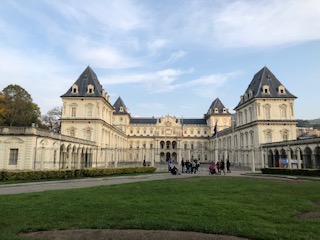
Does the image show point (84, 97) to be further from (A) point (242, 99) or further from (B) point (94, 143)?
(A) point (242, 99)

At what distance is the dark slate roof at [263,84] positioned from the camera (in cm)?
4687

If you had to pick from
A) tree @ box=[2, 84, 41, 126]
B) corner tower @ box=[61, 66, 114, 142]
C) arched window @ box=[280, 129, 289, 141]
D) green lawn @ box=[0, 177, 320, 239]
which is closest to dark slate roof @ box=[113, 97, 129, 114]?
tree @ box=[2, 84, 41, 126]

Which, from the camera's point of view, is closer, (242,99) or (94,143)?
(94,143)

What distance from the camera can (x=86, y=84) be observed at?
50.7m

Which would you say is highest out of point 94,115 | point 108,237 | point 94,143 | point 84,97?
point 84,97

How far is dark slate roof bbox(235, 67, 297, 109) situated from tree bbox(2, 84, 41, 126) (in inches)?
1768

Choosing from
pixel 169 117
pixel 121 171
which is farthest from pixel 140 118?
pixel 121 171

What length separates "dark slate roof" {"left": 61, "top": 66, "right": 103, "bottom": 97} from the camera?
49.2 m

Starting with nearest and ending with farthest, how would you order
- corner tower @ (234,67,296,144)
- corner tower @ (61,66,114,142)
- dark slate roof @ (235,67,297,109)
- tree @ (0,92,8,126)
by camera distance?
1. corner tower @ (234,67,296,144)
2. dark slate roof @ (235,67,297,109)
3. tree @ (0,92,8,126)
4. corner tower @ (61,66,114,142)

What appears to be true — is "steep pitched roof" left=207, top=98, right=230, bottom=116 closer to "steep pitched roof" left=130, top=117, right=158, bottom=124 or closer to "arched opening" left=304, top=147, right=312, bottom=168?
"steep pitched roof" left=130, top=117, right=158, bottom=124

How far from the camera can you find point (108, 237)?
606 cm

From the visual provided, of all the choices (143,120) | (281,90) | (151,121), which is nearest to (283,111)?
(281,90)

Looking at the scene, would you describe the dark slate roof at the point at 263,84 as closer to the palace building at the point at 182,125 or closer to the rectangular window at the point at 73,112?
the palace building at the point at 182,125

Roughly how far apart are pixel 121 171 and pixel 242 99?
36.9 metres
